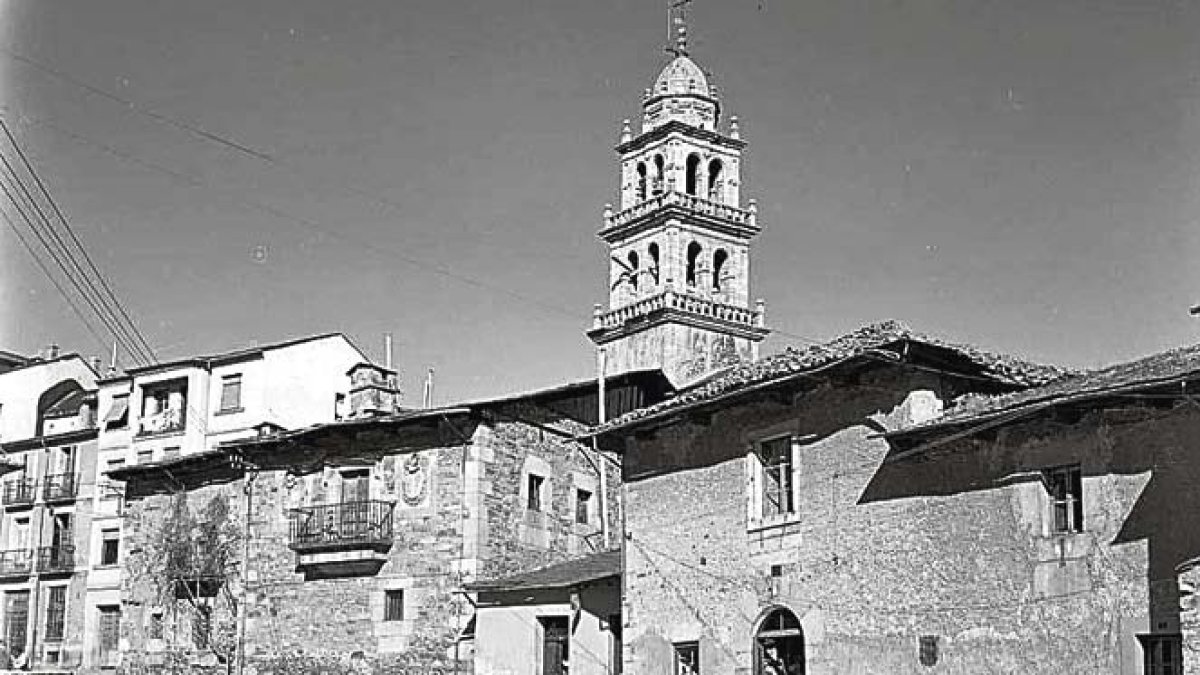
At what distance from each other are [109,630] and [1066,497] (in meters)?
39.6

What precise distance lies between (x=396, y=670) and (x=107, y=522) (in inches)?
827

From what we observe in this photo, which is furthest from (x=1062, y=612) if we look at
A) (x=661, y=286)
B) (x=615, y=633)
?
(x=661, y=286)

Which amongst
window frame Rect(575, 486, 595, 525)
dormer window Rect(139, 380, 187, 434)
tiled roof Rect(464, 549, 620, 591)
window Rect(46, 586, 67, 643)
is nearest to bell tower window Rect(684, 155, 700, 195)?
dormer window Rect(139, 380, 187, 434)

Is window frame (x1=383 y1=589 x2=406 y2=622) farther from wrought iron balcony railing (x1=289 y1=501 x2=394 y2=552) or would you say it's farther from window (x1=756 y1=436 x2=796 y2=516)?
window (x1=756 y1=436 x2=796 y2=516)

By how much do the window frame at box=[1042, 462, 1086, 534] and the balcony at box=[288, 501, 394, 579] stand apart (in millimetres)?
21436

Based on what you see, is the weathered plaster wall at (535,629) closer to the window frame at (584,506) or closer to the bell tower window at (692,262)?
the window frame at (584,506)

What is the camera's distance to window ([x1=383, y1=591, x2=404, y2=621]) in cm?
4031

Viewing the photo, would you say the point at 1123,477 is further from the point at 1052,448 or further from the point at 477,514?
the point at 477,514

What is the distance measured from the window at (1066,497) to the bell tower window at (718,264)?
50.4 meters

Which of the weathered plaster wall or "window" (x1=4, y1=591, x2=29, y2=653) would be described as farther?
"window" (x1=4, y1=591, x2=29, y2=653)

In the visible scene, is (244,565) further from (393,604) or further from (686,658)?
(686,658)

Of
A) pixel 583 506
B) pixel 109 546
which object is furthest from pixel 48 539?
pixel 583 506

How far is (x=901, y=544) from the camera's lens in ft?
82.4

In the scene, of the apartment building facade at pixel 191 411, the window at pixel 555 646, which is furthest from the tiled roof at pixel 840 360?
the apartment building facade at pixel 191 411
